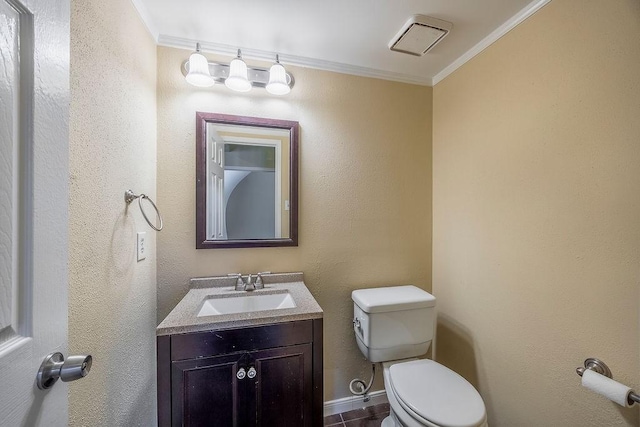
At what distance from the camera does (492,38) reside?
1334 mm

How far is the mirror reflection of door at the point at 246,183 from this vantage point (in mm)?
1455

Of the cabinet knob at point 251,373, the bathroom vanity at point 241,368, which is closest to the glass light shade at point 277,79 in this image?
the bathroom vanity at point 241,368

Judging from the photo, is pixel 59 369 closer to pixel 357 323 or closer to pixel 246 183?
pixel 246 183

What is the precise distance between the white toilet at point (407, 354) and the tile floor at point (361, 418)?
155 millimetres

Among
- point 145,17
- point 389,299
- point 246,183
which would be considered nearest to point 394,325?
point 389,299

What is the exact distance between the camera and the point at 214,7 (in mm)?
1171

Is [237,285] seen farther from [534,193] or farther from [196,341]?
[534,193]

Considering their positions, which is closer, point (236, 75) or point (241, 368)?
point (241, 368)

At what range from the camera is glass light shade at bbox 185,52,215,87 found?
4.31ft

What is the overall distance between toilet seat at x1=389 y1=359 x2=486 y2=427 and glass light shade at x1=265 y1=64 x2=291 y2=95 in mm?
1640

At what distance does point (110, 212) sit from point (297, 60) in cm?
128

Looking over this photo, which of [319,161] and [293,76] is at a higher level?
[293,76]

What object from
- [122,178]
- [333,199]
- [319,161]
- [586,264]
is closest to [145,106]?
[122,178]

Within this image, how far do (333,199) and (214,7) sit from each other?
113 cm
